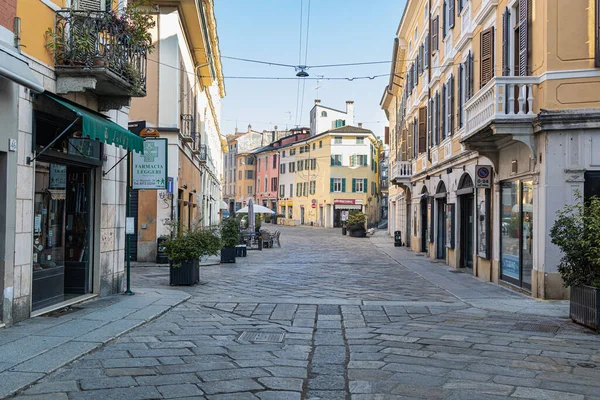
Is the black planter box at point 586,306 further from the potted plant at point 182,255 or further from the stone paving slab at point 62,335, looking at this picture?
the potted plant at point 182,255

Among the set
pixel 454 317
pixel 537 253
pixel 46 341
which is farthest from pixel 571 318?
pixel 46 341

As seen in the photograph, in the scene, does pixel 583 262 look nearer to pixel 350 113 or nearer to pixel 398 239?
pixel 398 239

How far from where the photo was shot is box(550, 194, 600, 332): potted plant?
8078 mm

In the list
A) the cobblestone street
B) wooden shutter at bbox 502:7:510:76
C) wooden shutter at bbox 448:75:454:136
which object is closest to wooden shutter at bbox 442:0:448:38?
wooden shutter at bbox 448:75:454:136

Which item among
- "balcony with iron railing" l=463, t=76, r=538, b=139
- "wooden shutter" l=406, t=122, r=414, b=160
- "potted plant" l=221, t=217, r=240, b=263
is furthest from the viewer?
"wooden shutter" l=406, t=122, r=414, b=160

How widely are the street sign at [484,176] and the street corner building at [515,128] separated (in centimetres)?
3

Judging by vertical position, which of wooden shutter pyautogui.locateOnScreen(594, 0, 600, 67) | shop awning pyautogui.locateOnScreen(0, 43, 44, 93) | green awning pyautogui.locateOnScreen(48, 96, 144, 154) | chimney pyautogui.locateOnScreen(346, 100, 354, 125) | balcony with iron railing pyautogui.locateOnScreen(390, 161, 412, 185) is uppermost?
chimney pyautogui.locateOnScreen(346, 100, 354, 125)

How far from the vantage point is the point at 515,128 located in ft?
37.7

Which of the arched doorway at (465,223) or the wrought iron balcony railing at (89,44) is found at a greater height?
the wrought iron balcony railing at (89,44)

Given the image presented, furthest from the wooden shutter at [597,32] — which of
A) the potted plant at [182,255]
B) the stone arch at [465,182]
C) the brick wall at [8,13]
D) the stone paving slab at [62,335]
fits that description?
the brick wall at [8,13]

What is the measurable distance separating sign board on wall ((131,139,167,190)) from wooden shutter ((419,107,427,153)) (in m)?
14.9

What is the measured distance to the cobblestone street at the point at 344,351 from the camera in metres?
5.24

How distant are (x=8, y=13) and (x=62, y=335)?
4140mm

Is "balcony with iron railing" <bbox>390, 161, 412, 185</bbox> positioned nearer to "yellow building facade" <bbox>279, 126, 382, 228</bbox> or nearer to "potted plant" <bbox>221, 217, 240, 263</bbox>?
"potted plant" <bbox>221, 217, 240, 263</bbox>
